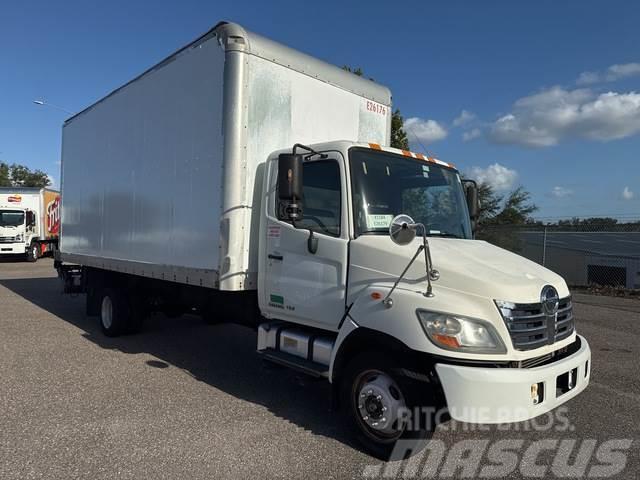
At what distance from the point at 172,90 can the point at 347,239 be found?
3337 millimetres

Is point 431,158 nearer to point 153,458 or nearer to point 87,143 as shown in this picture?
point 153,458

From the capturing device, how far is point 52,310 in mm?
10000

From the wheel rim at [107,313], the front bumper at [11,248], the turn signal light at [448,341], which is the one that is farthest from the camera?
the front bumper at [11,248]

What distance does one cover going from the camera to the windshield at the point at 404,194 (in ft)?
13.4

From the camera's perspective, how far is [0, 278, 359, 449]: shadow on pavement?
15.1ft

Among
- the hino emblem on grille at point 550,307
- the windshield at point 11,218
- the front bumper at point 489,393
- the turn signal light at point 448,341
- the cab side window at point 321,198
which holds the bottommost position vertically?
the front bumper at point 489,393

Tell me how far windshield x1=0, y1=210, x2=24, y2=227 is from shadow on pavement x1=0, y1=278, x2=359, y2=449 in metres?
15.4

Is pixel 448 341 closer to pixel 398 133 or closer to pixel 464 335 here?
pixel 464 335

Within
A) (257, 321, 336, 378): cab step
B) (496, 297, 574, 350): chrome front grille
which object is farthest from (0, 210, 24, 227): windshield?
(496, 297, 574, 350): chrome front grille

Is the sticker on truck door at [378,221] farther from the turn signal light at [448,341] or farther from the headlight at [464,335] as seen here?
the turn signal light at [448,341]

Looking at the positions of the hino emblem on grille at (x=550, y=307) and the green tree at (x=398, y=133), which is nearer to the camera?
the hino emblem on grille at (x=550, y=307)

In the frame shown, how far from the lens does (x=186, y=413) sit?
178 inches

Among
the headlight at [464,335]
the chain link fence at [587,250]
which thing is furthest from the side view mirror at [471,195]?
the chain link fence at [587,250]

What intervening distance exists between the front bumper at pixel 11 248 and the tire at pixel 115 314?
18704mm
